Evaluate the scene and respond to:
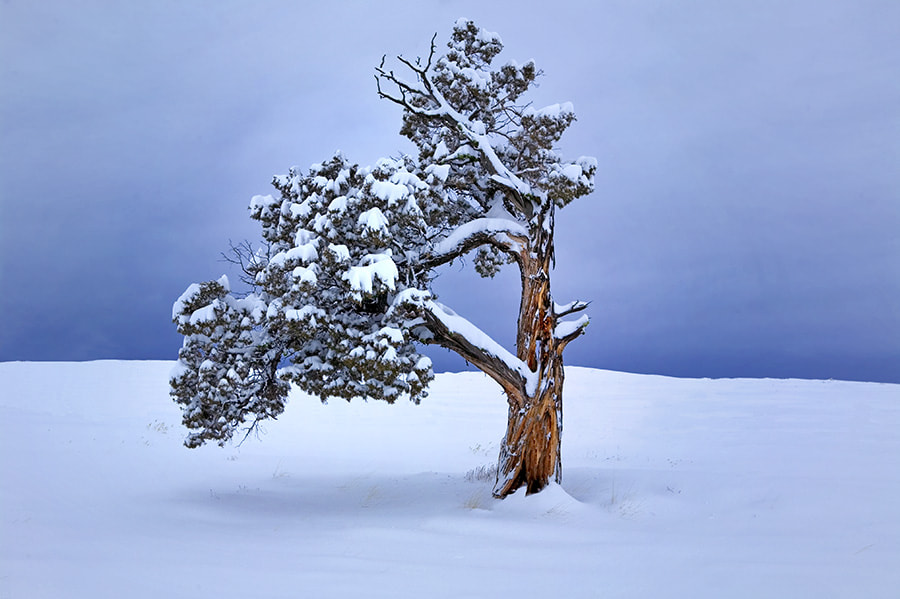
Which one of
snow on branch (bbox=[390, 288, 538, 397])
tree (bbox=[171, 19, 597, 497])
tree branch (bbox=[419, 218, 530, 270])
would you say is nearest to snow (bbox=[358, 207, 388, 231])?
tree (bbox=[171, 19, 597, 497])

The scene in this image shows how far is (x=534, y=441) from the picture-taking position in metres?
12.8

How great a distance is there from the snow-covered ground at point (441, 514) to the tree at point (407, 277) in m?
1.99

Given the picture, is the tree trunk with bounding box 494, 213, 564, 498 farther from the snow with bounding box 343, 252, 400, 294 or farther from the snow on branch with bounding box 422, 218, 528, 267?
the snow with bounding box 343, 252, 400, 294

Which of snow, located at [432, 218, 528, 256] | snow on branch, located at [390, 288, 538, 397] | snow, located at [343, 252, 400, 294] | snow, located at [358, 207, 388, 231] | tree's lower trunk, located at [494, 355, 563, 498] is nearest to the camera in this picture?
snow, located at [343, 252, 400, 294]

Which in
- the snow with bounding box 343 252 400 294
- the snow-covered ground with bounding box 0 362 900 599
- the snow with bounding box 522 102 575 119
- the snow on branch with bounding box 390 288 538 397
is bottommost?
the snow-covered ground with bounding box 0 362 900 599

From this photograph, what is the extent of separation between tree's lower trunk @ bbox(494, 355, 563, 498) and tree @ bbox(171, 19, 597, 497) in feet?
0.09

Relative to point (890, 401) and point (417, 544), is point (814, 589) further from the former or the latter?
point (890, 401)

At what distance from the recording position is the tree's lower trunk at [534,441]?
1270 cm

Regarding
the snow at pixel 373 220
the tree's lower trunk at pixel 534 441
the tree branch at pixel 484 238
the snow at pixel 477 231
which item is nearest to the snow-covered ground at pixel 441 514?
the tree's lower trunk at pixel 534 441

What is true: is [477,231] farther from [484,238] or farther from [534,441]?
[534,441]

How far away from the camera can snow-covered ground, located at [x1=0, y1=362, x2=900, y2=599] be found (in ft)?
22.5

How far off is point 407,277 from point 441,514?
4064mm

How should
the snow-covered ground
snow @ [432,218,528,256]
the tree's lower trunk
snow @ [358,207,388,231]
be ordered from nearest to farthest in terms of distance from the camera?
the snow-covered ground → snow @ [358,207,388,231] → the tree's lower trunk → snow @ [432,218,528,256]

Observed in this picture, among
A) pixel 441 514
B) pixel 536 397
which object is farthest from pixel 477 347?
pixel 441 514
